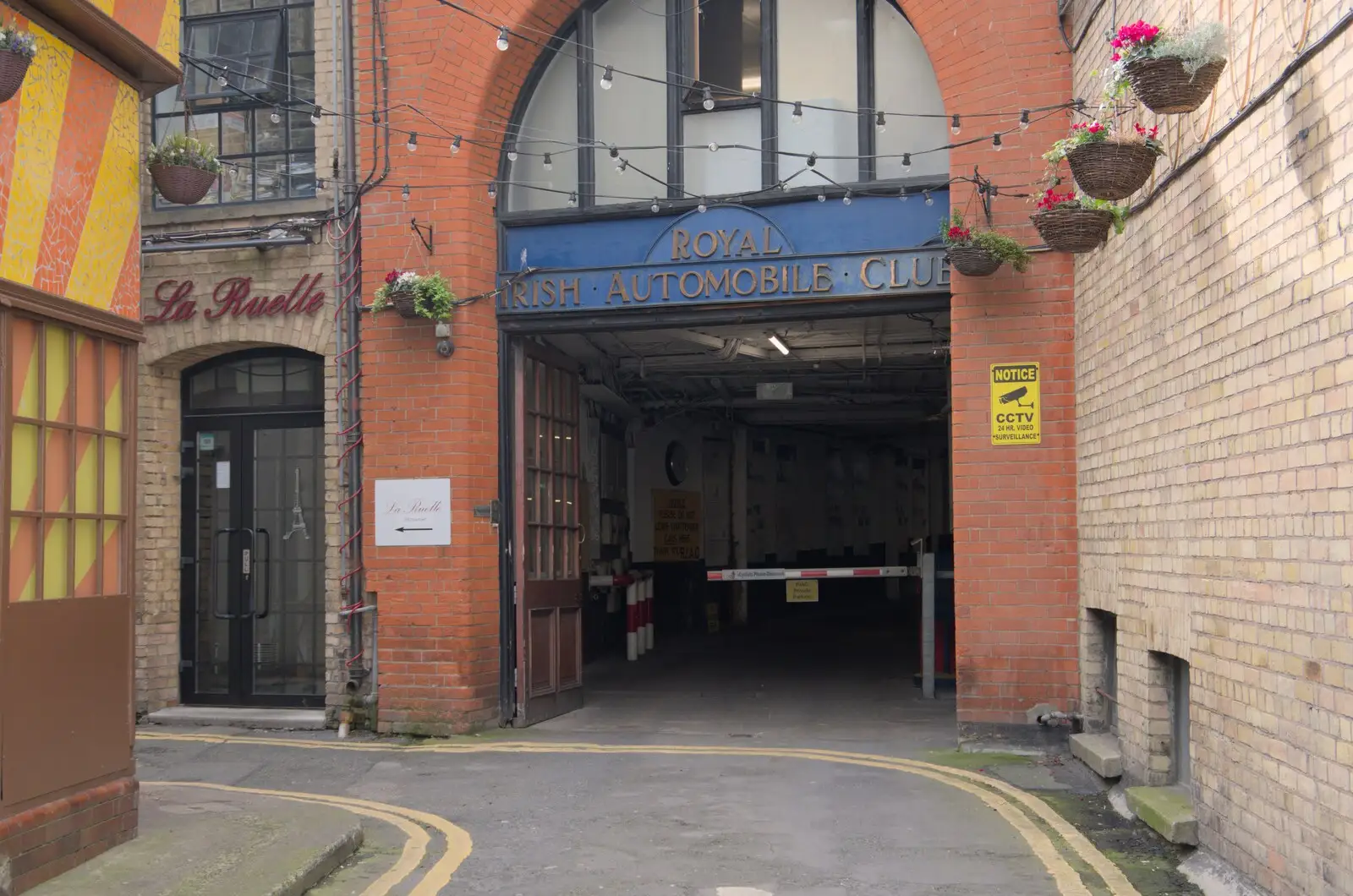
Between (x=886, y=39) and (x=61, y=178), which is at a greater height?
(x=886, y=39)

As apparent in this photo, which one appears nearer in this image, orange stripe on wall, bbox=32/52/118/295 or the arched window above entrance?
orange stripe on wall, bbox=32/52/118/295

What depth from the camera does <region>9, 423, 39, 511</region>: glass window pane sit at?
655 centimetres

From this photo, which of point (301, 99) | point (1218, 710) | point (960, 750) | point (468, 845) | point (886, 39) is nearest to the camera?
point (1218, 710)

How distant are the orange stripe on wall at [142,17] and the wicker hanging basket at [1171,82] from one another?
522 centimetres

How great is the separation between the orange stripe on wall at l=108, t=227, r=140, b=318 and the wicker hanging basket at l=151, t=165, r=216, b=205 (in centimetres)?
105

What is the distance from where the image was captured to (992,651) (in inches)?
418

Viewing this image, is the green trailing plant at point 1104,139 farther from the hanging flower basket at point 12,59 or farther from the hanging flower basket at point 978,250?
the hanging flower basket at point 12,59

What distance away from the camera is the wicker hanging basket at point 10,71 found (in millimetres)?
5910

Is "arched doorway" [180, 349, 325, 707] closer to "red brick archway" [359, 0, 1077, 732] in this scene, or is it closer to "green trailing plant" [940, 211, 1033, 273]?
"red brick archway" [359, 0, 1077, 732]

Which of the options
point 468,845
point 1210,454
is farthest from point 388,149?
point 1210,454

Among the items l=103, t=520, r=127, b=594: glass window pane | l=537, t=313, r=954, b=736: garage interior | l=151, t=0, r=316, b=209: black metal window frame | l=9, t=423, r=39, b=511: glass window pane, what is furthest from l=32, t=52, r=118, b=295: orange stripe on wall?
l=537, t=313, r=954, b=736: garage interior

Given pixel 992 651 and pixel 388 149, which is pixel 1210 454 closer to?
pixel 992 651

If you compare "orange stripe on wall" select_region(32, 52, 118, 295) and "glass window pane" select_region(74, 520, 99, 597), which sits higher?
"orange stripe on wall" select_region(32, 52, 118, 295)

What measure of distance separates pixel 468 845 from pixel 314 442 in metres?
5.94
